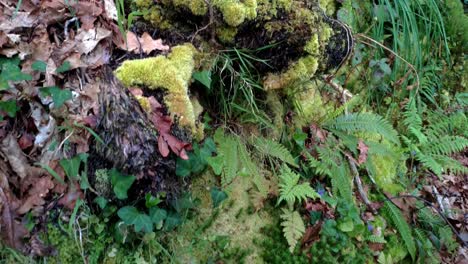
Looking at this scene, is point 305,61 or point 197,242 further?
point 305,61

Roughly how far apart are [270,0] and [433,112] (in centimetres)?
265

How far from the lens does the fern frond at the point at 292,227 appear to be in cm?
301

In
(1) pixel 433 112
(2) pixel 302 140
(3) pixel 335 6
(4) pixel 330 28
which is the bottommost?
(1) pixel 433 112

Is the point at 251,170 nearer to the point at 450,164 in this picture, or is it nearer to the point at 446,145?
the point at 450,164

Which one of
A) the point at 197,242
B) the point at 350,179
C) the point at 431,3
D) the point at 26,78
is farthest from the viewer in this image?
the point at 431,3

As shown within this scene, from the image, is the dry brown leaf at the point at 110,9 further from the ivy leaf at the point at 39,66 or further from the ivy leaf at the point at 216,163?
the ivy leaf at the point at 216,163

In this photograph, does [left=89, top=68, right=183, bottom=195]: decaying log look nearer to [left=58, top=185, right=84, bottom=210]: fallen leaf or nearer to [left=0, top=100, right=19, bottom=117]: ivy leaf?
[left=58, top=185, right=84, bottom=210]: fallen leaf

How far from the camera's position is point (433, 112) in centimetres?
479

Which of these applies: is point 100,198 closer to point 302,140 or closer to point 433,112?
point 302,140

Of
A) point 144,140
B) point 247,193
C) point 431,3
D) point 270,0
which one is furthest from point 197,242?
point 431,3

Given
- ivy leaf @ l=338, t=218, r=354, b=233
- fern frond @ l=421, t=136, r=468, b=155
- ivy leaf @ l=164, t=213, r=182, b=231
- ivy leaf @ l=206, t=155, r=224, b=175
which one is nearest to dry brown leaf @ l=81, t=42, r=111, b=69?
ivy leaf @ l=206, t=155, r=224, b=175

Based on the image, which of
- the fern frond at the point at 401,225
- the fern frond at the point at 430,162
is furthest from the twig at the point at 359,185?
the fern frond at the point at 430,162

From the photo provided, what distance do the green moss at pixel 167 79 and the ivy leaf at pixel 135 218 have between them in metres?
Result: 0.61

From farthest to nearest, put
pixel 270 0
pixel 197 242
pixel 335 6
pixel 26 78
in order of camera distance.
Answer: pixel 335 6 → pixel 270 0 → pixel 197 242 → pixel 26 78
